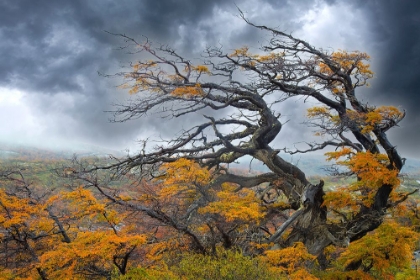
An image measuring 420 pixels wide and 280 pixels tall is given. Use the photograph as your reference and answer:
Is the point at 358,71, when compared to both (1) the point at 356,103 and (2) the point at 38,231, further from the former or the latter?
(2) the point at 38,231

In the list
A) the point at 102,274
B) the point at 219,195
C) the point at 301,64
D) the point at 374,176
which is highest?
the point at 301,64

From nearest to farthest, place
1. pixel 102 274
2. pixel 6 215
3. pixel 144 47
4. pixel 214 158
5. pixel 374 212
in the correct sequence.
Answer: pixel 102 274, pixel 6 215, pixel 144 47, pixel 374 212, pixel 214 158

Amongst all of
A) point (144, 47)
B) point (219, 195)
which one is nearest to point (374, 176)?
point (219, 195)

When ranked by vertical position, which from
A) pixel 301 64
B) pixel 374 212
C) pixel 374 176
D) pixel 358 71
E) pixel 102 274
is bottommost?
pixel 102 274

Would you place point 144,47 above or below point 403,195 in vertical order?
above

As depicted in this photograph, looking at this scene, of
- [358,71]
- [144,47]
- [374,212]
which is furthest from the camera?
[358,71]

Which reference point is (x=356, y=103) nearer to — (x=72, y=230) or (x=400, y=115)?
(x=400, y=115)

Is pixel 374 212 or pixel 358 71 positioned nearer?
pixel 374 212

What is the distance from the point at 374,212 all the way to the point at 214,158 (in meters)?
7.09

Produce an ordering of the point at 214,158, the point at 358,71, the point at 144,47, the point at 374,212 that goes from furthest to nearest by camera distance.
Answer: the point at 214,158 → the point at 358,71 → the point at 374,212 → the point at 144,47

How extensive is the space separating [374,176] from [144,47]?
9.28 meters

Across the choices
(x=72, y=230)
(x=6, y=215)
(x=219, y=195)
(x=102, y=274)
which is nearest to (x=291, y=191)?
(x=219, y=195)

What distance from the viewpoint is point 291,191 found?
14641mm

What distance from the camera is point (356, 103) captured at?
1298cm
